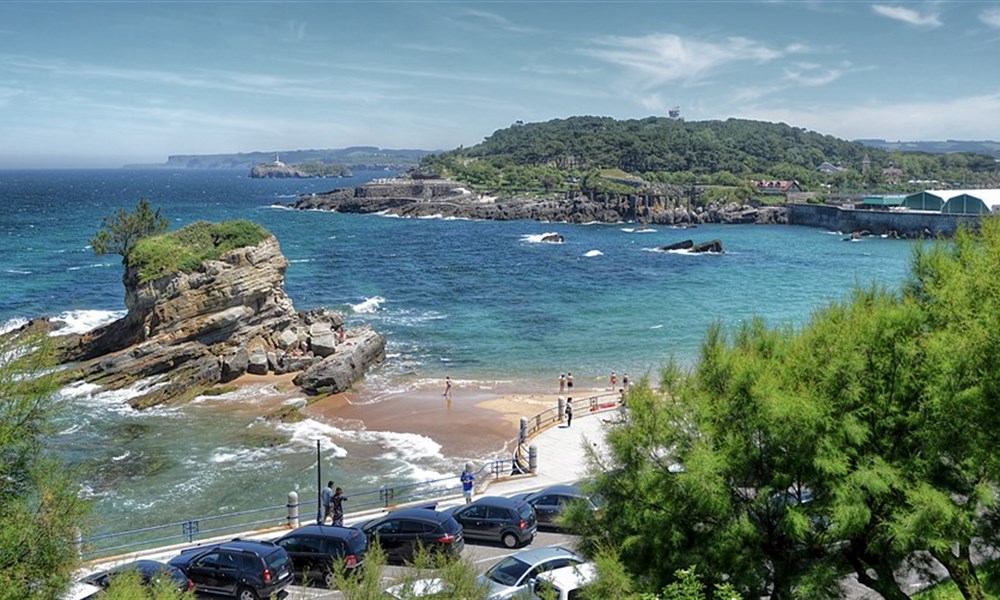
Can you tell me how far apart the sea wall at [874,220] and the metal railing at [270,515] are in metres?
89.1

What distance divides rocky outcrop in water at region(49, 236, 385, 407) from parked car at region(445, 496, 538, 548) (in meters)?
21.3

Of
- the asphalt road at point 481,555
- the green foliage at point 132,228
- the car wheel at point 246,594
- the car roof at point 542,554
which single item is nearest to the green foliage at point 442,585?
the car roof at point 542,554

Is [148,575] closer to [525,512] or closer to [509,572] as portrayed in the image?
[509,572]

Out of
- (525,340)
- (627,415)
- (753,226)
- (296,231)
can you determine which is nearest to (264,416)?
(525,340)

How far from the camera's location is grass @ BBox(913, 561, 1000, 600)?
12.5 metres

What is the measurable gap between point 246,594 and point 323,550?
187 cm

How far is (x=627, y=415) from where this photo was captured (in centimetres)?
1432

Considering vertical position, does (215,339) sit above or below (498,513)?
below

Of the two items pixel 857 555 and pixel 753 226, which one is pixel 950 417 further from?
pixel 753 226

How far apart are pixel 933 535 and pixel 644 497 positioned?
164 inches

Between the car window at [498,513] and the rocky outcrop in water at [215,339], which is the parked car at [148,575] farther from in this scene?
the rocky outcrop in water at [215,339]

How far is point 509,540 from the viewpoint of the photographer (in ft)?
65.2

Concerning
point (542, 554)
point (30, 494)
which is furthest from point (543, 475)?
point (30, 494)

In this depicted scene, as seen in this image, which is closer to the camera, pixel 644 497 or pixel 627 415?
pixel 644 497
